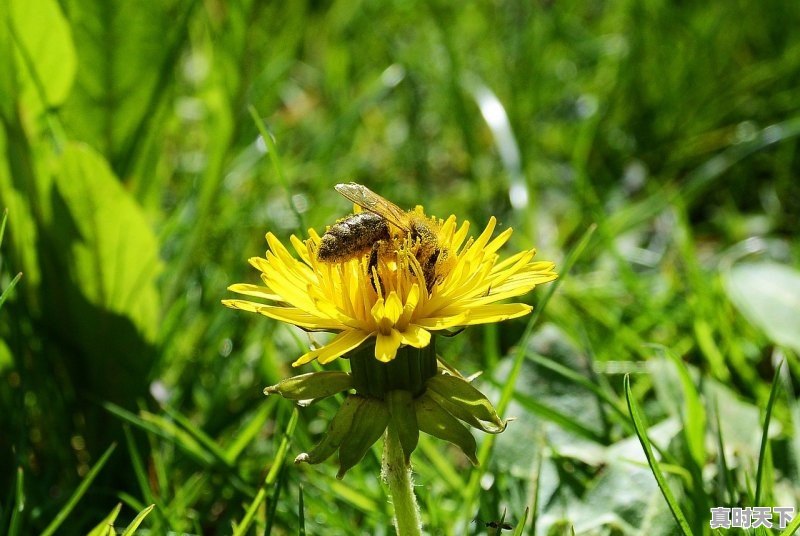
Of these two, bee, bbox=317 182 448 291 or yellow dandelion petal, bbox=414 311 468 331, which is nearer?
yellow dandelion petal, bbox=414 311 468 331

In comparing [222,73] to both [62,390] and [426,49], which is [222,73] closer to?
[62,390]

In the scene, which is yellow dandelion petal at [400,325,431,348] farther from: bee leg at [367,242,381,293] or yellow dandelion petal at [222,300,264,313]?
yellow dandelion petal at [222,300,264,313]

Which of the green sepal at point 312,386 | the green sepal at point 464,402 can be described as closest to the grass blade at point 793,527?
the green sepal at point 464,402

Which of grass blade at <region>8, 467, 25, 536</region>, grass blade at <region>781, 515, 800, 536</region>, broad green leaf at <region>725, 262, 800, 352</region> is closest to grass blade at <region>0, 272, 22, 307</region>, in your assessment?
grass blade at <region>8, 467, 25, 536</region>

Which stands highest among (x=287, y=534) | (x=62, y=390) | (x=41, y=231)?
(x=41, y=231)

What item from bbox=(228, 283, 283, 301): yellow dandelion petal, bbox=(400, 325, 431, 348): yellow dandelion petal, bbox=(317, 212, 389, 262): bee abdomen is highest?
bbox=(317, 212, 389, 262): bee abdomen

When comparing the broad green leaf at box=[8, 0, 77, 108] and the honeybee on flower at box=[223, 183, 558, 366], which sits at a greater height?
the broad green leaf at box=[8, 0, 77, 108]

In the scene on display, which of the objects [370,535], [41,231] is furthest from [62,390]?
[370,535]
